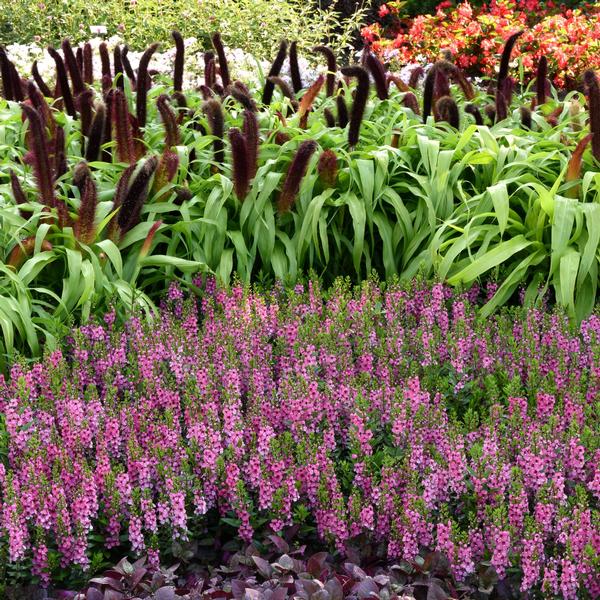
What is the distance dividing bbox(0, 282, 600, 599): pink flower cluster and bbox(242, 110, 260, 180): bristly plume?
103 cm

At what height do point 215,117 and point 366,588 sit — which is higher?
point 215,117

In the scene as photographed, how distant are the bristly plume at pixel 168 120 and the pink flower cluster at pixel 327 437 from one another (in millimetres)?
1398

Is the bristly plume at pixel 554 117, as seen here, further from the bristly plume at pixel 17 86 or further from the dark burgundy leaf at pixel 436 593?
the dark burgundy leaf at pixel 436 593

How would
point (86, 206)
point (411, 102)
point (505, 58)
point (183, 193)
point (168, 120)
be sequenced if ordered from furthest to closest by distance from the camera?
point (411, 102)
point (505, 58)
point (168, 120)
point (183, 193)
point (86, 206)

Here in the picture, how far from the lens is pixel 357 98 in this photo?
16.2 feet

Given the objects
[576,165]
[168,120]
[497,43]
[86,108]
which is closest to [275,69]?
[168,120]

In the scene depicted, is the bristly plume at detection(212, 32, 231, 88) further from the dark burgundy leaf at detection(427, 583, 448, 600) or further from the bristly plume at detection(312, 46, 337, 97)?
the dark burgundy leaf at detection(427, 583, 448, 600)

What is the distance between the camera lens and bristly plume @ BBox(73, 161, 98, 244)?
4283mm

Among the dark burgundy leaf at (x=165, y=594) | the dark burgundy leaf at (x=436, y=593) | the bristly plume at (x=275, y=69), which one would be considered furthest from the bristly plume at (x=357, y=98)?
the dark burgundy leaf at (x=165, y=594)

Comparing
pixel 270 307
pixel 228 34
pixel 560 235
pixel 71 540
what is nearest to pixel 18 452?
pixel 71 540

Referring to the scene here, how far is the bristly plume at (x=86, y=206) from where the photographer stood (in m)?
4.28

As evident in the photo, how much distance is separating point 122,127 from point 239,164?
0.70 metres

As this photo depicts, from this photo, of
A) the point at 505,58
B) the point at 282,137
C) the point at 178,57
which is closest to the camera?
the point at 282,137

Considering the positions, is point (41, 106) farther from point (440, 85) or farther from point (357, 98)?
point (440, 85)
